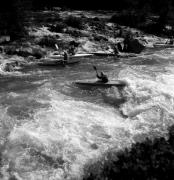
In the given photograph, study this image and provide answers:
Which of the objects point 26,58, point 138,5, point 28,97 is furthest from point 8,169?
point 138,5

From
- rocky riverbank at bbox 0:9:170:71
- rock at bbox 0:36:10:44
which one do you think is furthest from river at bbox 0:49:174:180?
rock at bbox 0:36:10:44

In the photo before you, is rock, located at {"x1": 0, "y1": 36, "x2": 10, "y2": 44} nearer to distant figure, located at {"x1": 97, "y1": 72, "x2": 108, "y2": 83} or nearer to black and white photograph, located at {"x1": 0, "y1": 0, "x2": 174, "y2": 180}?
black and white photograph, located at {"x1": 0, "y1": 0, "x2": 174, "y2": 180}

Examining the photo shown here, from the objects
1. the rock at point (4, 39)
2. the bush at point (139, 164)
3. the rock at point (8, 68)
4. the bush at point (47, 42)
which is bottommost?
the rock at point (8, 68)

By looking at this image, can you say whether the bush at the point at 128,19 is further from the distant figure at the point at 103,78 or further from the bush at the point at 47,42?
the distant figure at the point at 103,78

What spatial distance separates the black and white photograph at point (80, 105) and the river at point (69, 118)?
0.08 feet

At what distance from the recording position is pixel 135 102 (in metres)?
10.7

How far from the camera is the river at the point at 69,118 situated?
7.03 m

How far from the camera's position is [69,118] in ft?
30.0

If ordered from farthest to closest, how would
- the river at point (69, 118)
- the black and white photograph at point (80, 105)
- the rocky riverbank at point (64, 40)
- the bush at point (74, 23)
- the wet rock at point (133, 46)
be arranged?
1. the bush at point (74, 23)
2. the wet rock at point (133, 46)
3. the rocky riverbank at point (64, 40)
4. the river at point (69, 118)
5. the black and white photograph at point (80, 105)

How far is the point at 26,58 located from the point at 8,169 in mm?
11134

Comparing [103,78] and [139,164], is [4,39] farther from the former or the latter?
[139,164]

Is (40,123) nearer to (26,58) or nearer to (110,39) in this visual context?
(26,58)

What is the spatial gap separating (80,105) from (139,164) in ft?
14.3

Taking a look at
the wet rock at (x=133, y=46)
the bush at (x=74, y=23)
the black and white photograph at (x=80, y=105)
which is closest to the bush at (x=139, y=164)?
the black and white photograph at (x=80, y=105)
